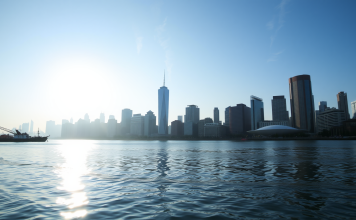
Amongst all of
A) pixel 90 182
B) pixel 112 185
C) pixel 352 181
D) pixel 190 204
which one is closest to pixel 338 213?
pixel 190 204

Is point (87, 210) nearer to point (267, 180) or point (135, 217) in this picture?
point (135, 217)

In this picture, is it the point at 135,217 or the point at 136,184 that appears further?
the point at 136,184

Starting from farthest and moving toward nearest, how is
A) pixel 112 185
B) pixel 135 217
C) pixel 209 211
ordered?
1. pixel 112 185
2. pixel 209 211
3. pixel 135 217

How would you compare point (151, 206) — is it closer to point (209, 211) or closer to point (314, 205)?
point (209, 211)

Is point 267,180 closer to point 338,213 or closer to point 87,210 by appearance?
point 338,213

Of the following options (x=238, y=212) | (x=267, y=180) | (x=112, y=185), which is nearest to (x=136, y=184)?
(x=112, y=185)

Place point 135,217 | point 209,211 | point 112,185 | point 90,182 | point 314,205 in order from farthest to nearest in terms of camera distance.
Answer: point 90,182 < point 112,185 < point 314,205 < point 209,211 < point 135,217

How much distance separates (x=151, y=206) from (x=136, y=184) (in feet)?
25.4

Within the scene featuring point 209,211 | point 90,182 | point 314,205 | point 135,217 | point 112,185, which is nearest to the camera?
point 135,217

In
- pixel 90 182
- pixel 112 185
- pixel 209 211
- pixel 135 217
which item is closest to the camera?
pixel 135 217

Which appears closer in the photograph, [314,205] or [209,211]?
[209,211]

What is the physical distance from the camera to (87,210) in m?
13.0

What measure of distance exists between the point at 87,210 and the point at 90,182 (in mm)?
9893

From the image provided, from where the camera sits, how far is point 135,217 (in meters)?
11.7
